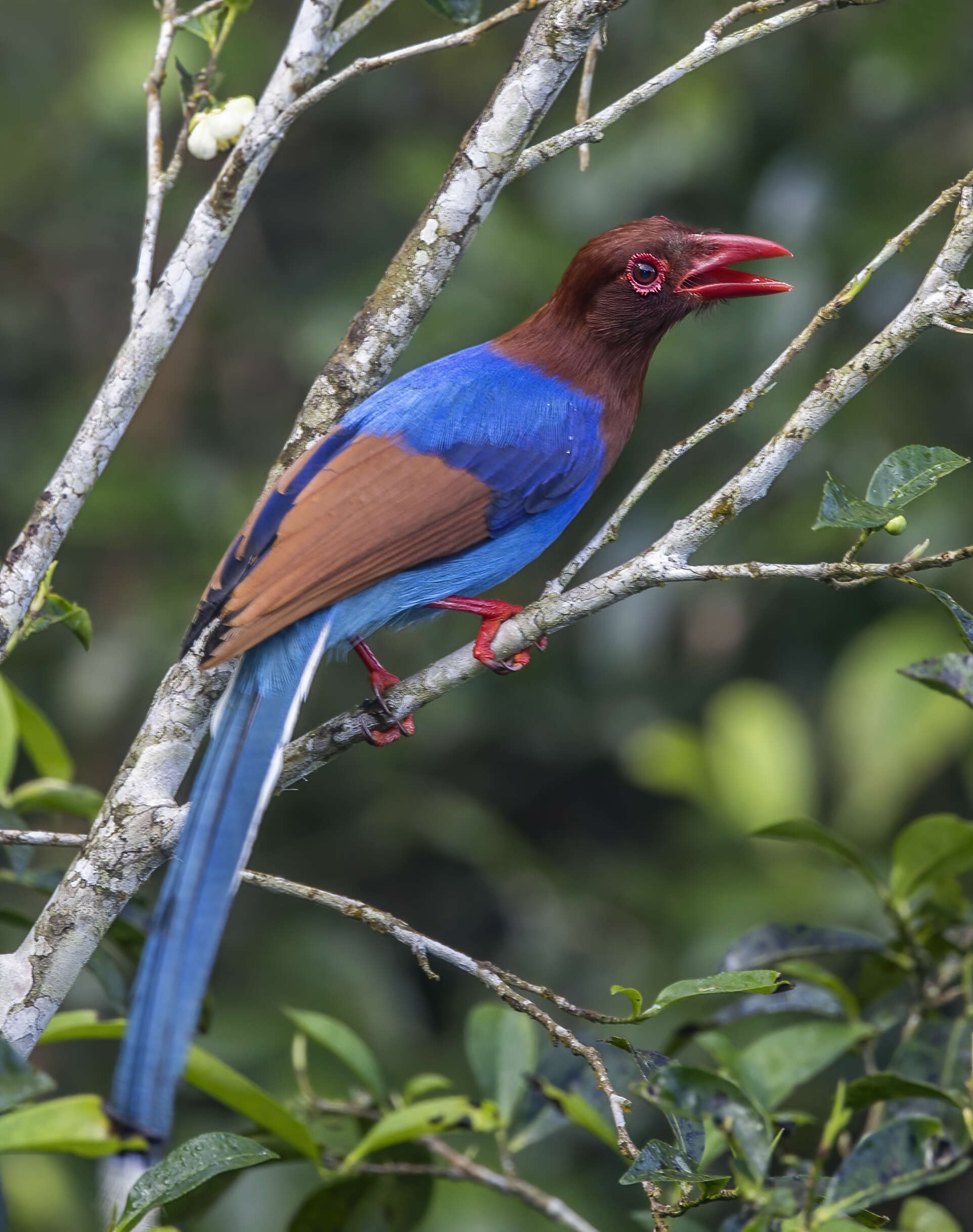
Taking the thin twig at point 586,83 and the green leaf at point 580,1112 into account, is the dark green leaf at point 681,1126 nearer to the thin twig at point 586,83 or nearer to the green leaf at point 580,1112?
the green leaf at point 580,1112

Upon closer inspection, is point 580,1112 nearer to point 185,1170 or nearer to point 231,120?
point 185,1170

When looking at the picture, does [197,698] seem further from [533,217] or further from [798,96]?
[798,96]

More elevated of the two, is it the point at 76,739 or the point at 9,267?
the point at 9,267

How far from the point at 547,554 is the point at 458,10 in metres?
2.53

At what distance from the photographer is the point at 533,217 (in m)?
4.50

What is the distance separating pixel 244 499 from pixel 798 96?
233cm

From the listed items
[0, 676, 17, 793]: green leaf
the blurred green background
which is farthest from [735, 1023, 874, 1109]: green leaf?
[0, 676, 17, 793]: green leaf

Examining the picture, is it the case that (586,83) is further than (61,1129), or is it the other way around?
(586,83)

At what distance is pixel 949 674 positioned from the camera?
2.27 meters

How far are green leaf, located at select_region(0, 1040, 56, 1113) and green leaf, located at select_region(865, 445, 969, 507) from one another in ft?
4.60

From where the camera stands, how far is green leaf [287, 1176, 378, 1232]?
2.31 metres

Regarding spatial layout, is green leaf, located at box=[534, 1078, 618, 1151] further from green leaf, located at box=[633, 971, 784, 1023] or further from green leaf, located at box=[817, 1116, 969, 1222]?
green leaf, located at box=[633, 971, 784, 1023]

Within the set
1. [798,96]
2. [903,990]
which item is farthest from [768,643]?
[903,990]

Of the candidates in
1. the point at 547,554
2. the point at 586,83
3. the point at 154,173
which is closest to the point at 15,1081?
the point at 154,173
